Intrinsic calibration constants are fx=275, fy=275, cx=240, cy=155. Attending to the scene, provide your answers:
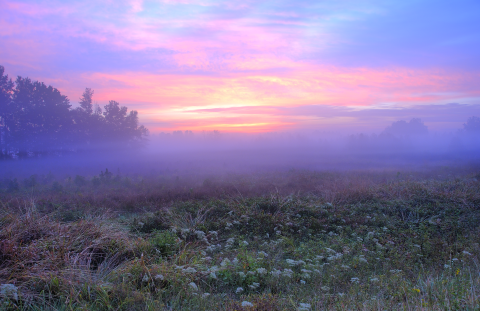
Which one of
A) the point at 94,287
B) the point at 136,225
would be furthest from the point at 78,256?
the point at 136,225

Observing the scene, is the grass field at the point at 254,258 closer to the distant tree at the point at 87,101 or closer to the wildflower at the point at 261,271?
the wildflower at the point at 261,271

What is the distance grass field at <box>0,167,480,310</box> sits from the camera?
3789mm

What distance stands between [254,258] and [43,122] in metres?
38.0

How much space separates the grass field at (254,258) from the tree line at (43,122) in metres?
27.4

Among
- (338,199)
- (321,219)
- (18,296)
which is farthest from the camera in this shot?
(338,199)

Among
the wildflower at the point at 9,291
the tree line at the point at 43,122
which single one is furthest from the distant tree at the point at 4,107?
the wildflower at the point at 9,291

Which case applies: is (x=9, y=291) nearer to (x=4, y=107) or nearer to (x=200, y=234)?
(x=200, y=234)

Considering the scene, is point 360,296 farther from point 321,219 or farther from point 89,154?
point 89,154

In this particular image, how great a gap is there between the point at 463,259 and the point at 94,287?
6.63 metres

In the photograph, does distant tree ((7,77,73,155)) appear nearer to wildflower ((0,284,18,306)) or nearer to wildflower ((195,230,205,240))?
wildflower ((195,230,205,240))

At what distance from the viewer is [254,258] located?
18.3 ft

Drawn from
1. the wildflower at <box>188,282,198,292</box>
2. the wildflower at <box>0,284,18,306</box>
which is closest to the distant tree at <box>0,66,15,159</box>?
the wildflower at <box>0,284,18,306</box>

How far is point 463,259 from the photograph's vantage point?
538 centimetres

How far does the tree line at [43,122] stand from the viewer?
101 ft
